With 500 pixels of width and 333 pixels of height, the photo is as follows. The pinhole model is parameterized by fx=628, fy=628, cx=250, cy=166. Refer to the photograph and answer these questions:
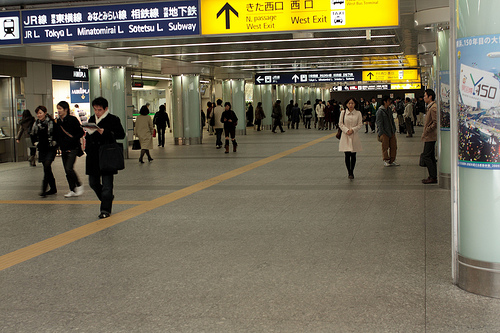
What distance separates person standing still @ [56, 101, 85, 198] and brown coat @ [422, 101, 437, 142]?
606cm

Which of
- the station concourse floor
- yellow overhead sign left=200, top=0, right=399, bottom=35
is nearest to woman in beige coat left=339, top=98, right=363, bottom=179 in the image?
the station concourse floor

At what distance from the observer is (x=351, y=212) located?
8516 mm

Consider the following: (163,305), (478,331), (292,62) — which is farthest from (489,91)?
(292,62)

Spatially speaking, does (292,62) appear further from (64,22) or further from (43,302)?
(43,302)

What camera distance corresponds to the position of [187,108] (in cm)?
2573

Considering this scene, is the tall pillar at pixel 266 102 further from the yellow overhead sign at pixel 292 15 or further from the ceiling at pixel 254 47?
the yellow overhead sign at pixel 292 15

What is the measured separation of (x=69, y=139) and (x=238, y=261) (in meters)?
5.74

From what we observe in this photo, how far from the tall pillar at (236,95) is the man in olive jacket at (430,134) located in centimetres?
2077

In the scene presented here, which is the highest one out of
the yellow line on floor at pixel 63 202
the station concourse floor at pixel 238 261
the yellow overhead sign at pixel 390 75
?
the yellow overhead sign at pixel 390 75

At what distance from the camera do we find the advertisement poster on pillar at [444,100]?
1041cm

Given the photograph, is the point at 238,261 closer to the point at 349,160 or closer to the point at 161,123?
the point at 349,160

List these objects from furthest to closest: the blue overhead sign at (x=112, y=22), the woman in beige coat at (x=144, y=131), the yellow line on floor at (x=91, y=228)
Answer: the woman in beige coat at (x=144, y=131) → the blue overhead sign at (x=112, y=22) → the yellow line on floor at (x=91, y=228)

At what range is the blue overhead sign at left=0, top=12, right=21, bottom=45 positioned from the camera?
1284cm

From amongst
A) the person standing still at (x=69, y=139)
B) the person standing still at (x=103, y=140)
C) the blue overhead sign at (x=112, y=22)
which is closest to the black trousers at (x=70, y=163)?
the person standing still at (x=69, y=139)
